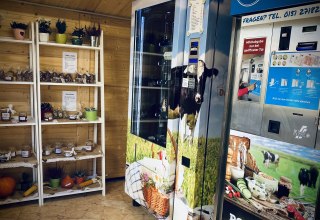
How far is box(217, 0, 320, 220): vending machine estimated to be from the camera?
4.85 ft

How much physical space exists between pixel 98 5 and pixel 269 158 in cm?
274

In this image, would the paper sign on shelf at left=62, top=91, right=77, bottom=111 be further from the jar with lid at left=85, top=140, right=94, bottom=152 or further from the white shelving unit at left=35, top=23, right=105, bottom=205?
the jar with lid at left=85, top=140, right=94, bottom=152

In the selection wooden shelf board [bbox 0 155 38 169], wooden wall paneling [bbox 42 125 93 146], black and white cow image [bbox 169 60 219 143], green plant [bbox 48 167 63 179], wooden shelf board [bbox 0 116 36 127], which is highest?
black and white cow image [bbox 169 60 219 143]

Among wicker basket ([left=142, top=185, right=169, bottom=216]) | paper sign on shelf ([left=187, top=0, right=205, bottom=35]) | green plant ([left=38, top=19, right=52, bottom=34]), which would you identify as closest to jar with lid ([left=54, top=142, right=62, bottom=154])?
wicker basket ([left=142, top=185, right=169, bottom=216])

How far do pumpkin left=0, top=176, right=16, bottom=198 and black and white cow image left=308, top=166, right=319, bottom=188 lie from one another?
3027 millimetres

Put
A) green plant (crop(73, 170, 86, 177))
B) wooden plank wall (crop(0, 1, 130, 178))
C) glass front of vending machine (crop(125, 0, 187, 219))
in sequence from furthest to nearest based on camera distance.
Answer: green plant (crop(73, 170, 86, 177))
wooden plank wall (crop(0, 1, 130, 178))
glass front of vending machine (crop(125, 0, 187, 219))

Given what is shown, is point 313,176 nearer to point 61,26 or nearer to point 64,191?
point 64,191

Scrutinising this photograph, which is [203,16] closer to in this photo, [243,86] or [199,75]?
[199,75]

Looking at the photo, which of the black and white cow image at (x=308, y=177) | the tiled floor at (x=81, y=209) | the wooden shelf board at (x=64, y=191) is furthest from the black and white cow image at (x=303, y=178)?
the wooden shelf board at (x=64, y=191)

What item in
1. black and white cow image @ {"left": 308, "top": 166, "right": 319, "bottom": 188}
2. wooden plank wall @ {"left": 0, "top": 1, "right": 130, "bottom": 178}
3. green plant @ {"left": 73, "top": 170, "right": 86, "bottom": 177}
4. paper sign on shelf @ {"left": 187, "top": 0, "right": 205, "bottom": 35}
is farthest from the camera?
green plant @ {"left": 73, "top": 170, "right": 86, "bottom": 177}

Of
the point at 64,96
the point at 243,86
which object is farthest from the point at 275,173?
the point at 64,96

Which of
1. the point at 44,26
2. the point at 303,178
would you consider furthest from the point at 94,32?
the point at 303,178

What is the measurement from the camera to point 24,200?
10.1 feet

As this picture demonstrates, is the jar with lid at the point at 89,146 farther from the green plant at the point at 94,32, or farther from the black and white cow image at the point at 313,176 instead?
the black and white cow image at the point at 313,176
